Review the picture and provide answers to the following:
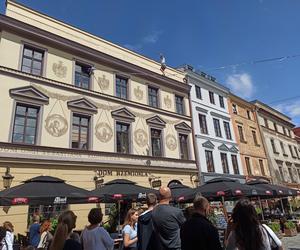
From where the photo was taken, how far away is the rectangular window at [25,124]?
12922mm

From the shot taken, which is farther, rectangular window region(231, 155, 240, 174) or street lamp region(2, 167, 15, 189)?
rectangular window region(231, 155, 240, 174)

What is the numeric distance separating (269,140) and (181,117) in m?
16.3

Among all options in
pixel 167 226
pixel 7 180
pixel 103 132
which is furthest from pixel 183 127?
pixel 167 226

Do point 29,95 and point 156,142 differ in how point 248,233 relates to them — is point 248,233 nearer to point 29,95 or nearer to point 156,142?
point 29,95

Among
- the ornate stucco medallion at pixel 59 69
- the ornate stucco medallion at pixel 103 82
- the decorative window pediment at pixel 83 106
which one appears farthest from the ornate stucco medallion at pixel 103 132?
the ornate stucco medallion at pixel 59 69

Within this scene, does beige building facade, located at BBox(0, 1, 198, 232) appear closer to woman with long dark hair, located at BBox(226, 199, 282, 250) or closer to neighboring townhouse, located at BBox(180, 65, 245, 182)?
neighboring townhouse, located at BBox(180, 65, 245, 182)

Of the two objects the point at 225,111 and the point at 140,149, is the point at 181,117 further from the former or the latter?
the point at 225,111

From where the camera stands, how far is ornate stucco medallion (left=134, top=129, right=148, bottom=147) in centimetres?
1788

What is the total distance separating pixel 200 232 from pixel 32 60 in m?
13.9

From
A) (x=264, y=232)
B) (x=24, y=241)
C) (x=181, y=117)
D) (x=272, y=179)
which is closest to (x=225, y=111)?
(x=181, y=117)

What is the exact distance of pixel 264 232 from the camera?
319 centimetres

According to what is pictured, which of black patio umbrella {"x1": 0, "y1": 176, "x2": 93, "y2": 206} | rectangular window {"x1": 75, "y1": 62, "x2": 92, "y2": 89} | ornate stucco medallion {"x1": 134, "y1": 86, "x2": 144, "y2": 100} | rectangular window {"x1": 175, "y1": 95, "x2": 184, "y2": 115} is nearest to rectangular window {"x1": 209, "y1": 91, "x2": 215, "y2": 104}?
rectangular window {"x1": 175, "y1": 95, "x2": 184, "y2": 115}

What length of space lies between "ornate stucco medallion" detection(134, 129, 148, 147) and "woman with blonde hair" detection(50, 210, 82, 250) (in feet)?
46.3

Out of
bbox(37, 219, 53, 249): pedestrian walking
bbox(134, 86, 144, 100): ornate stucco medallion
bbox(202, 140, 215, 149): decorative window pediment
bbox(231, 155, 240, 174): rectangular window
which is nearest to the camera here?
bbox(37, 219, 53, 249): pedestrian walking
